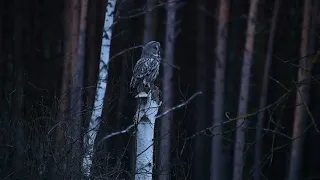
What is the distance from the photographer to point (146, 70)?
6398mm

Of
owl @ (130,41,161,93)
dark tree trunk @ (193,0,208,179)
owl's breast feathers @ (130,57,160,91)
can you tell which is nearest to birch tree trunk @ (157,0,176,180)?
dark tree trunk @ (193,0,208,179)

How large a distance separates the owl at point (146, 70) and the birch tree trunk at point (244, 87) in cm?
374

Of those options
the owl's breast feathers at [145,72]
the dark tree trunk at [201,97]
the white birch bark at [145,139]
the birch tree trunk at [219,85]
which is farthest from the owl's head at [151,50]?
the dark tree trunk at [201,97]

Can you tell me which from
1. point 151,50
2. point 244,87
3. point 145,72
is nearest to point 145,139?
point 145,72

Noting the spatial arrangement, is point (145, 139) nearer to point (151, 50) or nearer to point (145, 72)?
point (145, 72)

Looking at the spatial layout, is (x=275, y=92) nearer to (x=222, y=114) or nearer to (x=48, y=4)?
(x=222, y=114)

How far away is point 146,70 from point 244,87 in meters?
4.37

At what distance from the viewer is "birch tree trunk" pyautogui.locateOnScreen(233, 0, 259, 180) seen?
1037 centimetres

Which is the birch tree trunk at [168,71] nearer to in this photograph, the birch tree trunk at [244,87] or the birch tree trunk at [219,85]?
the birch tree trunk at [219,85]

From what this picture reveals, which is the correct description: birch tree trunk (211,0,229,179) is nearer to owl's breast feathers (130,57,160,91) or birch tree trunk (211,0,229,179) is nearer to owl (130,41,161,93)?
owl (130,41,161,93)

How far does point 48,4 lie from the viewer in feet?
41.0

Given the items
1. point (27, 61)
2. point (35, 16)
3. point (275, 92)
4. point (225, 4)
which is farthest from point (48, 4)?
point (275, 92)

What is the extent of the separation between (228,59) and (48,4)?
3.81m

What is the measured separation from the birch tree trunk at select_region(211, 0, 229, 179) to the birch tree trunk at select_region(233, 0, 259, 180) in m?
0.45
